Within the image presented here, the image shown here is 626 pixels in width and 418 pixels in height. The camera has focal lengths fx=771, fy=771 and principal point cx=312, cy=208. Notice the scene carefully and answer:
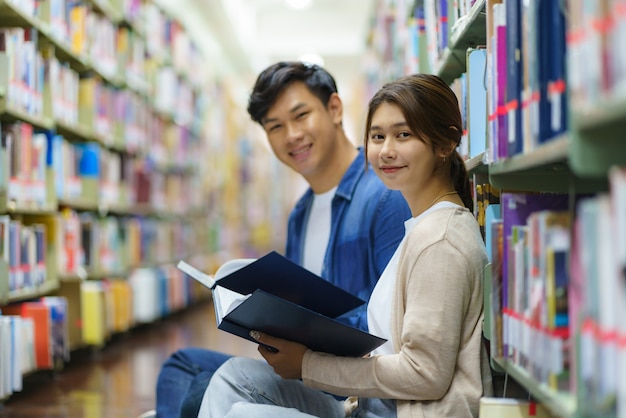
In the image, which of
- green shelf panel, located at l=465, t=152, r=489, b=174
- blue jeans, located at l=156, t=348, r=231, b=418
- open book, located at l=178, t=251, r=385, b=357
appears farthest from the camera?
blue jeans, located at l=156, t=348, r=231, b=418

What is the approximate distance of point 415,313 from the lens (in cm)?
130

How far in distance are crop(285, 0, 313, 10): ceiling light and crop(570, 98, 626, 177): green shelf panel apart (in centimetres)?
927

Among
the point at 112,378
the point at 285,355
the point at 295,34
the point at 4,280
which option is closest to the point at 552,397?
the point at 285,355

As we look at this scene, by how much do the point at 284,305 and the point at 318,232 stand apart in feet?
3.14

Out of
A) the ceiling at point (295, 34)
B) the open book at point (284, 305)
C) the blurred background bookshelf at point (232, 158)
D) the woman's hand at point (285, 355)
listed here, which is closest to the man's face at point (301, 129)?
the blurred background bookshelf at point (232, 158)

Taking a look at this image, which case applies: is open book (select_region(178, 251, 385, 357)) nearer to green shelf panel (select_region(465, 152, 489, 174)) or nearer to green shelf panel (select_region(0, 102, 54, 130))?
green shelf panel (select_region(465, 152, 489, 174))

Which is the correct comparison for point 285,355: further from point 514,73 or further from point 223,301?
point 514,73

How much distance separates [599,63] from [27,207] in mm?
2789

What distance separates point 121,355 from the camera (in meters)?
4.21

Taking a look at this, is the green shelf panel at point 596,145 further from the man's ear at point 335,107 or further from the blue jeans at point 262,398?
the man's ear at point 335,107

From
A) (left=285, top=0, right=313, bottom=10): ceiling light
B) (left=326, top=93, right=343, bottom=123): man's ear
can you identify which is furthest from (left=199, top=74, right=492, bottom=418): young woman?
(left=285, top=0, right=313, bottom=10): ceiling light

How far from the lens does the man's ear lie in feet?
7.86

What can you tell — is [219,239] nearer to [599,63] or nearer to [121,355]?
[121,355]

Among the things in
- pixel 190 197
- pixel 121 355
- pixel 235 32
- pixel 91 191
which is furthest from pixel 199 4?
pixel 121 355
